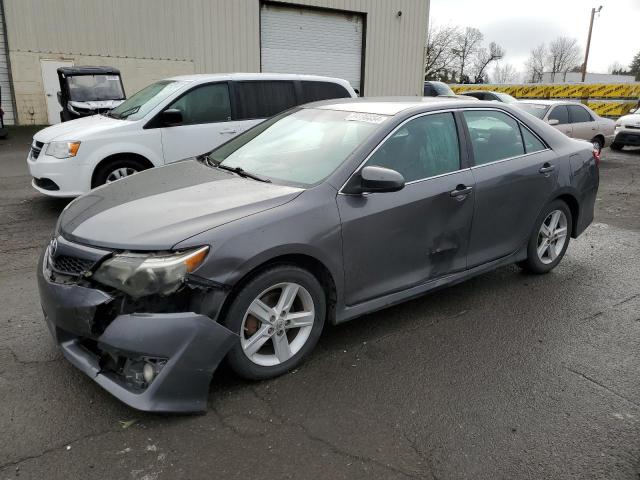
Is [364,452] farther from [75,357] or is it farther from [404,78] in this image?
[404,78]

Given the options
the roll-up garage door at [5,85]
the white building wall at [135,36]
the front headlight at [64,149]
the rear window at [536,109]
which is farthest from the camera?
the white building wall at [135,36]

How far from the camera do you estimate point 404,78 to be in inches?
936

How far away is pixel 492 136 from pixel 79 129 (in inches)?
203

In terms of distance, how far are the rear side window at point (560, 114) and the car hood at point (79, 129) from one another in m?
9.20

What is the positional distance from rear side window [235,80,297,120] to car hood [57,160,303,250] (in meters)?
4.14

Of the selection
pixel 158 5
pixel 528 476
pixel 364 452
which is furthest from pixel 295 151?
pixel 158 5

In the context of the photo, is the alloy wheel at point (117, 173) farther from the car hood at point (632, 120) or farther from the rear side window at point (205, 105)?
the car hood at point (632, 120)

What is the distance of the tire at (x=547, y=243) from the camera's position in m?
4.70

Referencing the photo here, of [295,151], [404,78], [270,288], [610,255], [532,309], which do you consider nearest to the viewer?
[270,288]

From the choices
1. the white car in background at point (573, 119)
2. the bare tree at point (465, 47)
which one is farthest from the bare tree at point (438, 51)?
the white car in background at point (573, 119)

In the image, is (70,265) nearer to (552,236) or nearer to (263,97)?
(552,236)

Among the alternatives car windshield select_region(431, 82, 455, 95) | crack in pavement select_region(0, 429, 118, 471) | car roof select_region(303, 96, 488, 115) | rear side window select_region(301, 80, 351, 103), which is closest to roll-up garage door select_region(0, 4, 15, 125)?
rear side window select_region(301, 80, 351, 103)

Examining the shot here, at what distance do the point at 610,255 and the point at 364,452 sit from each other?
14.6 ft

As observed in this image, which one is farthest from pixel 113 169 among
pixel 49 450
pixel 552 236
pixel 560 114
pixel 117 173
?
pixel 560 114
